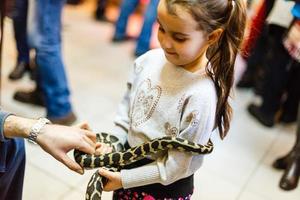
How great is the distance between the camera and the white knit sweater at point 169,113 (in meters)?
→ 0.92

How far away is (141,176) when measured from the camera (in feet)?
3.16

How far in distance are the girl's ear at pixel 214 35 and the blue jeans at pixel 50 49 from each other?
1067 mm

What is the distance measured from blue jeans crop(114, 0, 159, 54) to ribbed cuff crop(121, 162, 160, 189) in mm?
1944

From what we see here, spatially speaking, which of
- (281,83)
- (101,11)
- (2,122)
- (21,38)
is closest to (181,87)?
(2,122)

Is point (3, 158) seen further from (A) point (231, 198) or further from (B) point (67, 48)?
(B) point (67, 48)

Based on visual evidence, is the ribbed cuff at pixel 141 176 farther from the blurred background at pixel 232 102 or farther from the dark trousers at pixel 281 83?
the dark trousers at pixel 281 83

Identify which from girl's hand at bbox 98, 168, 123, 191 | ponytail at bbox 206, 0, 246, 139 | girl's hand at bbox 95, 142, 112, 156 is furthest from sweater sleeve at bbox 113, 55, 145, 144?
ponytail at bbox 206, 0, 246, 139

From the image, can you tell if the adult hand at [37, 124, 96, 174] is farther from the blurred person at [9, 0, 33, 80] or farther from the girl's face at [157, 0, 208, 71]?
the blurred person at [9, 0, 33, 80]

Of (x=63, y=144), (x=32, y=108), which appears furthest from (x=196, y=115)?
(x=32, y=108)

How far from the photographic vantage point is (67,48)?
2928mm

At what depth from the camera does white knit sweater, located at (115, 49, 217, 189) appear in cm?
92

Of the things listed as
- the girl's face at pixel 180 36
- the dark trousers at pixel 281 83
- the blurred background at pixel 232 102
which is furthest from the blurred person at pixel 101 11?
the girl's face at pixel 180 36

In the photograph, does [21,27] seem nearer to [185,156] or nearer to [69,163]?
[69,163]

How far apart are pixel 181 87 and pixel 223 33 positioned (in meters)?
0.17
